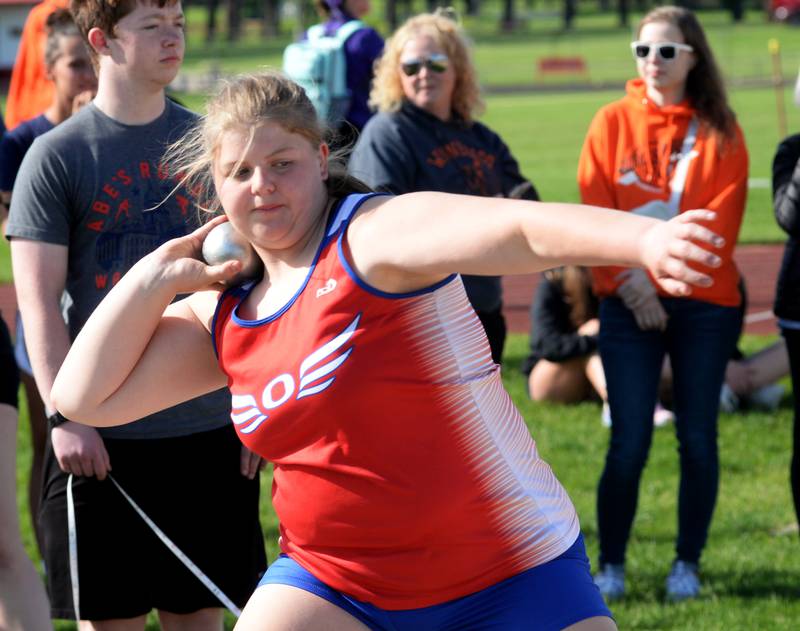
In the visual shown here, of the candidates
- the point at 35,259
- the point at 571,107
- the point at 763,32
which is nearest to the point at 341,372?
the point at 35,259

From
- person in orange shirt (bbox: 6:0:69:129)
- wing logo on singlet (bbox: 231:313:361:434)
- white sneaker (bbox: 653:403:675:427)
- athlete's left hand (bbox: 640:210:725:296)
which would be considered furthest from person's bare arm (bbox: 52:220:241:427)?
white sneaker (bbox: 653:403:675:427)

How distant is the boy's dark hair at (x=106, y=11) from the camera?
3.86 meters

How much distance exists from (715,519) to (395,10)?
7451 centimetres

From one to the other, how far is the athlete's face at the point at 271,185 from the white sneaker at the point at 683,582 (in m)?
3.12

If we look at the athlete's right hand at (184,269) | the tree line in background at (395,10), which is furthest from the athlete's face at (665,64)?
the tree line in background at (395,10)

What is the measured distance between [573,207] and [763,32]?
71649 mm

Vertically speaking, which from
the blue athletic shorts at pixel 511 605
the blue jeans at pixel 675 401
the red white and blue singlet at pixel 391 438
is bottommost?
the blue jeans at pixel 675 401

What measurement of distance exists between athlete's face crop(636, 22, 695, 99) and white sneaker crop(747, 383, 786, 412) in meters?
3.34

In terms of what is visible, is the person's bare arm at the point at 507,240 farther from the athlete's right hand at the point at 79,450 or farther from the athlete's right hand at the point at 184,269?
the athlete's right hand at the point at 79,450

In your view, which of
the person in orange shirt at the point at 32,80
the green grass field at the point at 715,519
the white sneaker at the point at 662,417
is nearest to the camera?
the green grass field at the point at 715,519

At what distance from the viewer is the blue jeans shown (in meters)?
5.33

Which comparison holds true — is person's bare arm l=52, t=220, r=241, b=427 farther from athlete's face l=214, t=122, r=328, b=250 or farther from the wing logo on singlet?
the wing logo on singlet

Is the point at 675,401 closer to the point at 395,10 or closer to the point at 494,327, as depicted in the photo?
the point at 494,327

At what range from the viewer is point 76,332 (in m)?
4.02
